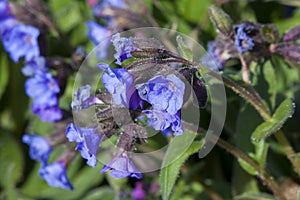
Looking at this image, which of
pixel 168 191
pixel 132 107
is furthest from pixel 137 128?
pixel 168 191

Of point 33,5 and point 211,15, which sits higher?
point 211,15

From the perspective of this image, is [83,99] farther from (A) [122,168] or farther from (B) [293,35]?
(B) [293,35]

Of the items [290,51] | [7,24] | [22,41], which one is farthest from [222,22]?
[7,24]

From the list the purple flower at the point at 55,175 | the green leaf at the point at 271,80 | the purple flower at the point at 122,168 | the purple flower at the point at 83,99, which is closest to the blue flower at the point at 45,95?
the purple flower at the point at 55,175

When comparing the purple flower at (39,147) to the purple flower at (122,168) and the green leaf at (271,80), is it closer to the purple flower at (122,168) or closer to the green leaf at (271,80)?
the purple flower at (122,168)

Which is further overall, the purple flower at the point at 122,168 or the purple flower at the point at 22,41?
the purple flower at the point at 22,41

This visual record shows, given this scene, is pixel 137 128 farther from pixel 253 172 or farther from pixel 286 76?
pixel 286 76
